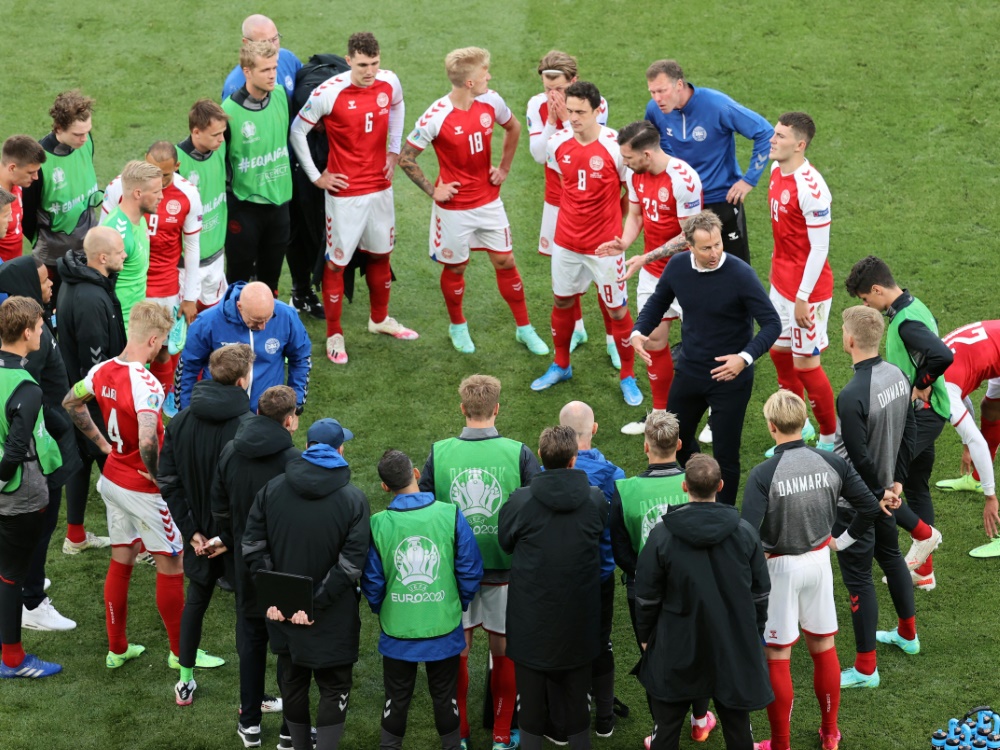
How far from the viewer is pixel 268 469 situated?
5195mm

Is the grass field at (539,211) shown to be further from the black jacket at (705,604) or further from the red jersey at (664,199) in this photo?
the red jersey at (664,199)

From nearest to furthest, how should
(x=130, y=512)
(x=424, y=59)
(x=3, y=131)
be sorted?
(x=130, y=512), (x=3, y=131), (x=424, y=59)

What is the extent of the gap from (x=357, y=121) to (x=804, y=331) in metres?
3.36

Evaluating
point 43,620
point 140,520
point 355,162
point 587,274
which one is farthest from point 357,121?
point 43,620

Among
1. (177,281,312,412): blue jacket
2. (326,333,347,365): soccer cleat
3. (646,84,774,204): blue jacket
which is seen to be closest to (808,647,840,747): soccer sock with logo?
(177,281,312,412): blue jacket

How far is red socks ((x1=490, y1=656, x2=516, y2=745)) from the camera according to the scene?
5.49 m

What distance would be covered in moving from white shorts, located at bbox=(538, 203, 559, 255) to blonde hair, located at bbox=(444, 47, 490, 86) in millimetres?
1130

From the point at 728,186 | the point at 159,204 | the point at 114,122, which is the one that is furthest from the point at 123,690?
the point at 114,122

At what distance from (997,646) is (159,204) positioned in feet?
17.5

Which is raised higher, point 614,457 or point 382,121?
point 382,121

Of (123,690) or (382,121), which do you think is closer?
(123,690)

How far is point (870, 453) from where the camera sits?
5.66m

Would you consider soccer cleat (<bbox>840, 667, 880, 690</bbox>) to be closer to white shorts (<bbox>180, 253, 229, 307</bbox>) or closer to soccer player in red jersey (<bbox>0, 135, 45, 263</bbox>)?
white shorts (<bbox>180, 253, 229, 307</bbox>)

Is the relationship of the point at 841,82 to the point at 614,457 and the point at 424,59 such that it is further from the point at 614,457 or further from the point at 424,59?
the point at 614,457
